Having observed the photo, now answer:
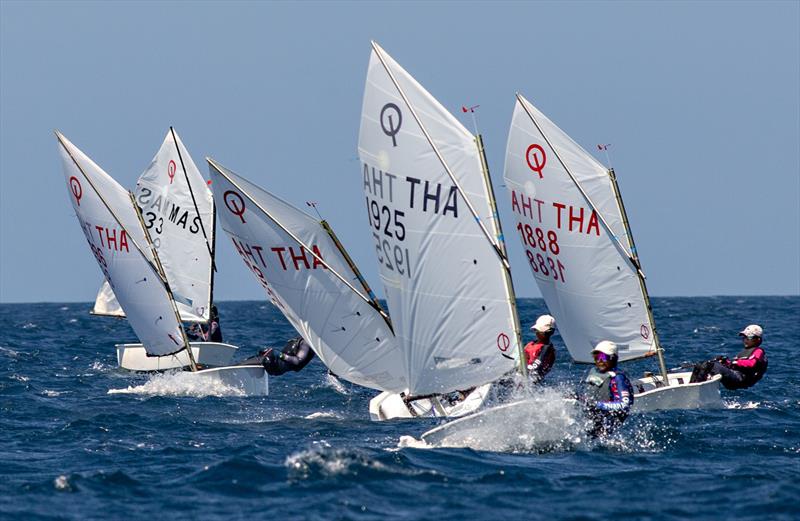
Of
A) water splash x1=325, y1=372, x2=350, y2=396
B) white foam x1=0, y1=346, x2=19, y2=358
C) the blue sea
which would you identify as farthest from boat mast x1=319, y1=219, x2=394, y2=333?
white foam x1=0, y1=346, x2=19, y2=358

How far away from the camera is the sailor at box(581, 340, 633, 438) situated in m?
19.0

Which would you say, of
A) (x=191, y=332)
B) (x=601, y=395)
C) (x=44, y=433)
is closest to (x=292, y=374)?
(x=191, y=332)

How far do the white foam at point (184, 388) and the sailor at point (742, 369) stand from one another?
30.0 feet

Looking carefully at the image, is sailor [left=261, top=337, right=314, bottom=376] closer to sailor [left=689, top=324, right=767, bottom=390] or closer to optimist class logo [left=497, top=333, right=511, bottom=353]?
sailor [left=689, top=324, right=767, bottom=390]

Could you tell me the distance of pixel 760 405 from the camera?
24.5 meters

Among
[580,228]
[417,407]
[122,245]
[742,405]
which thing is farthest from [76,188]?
[742,405]

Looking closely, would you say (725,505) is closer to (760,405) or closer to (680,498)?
(680,498)

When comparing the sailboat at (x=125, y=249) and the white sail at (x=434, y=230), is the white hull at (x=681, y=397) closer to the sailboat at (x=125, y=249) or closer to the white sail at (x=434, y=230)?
the white sail at (x=434, y=230)

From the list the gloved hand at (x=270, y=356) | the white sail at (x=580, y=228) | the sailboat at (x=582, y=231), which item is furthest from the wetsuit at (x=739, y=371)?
the gloved hand at (x=270, y=356)

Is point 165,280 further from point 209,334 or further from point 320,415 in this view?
point 320,415

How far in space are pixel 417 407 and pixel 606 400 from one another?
488 centimetres

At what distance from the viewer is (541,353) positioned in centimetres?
2323

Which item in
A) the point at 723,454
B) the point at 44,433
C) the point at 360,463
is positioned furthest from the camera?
the point at 44,433

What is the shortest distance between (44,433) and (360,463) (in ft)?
21.2
